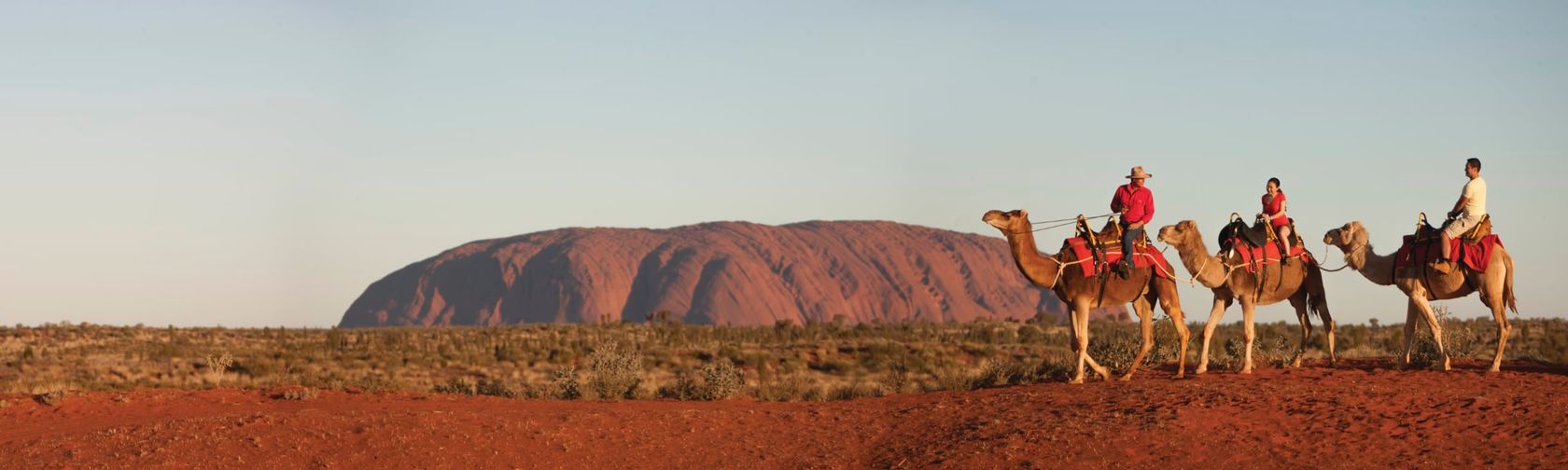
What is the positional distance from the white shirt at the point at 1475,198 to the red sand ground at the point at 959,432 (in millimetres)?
2086

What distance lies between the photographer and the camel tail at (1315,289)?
21.0 meters

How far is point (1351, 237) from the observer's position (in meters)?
20.9

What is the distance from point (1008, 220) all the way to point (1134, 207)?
197 centimetres

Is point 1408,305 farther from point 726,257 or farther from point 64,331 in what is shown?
point 726,257

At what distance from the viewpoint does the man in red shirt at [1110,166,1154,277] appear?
19766 mm

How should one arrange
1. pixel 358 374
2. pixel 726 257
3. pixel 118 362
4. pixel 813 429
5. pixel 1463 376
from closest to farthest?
pixel 813 429, pixel 1463 376, pixel 358 374, pixel 118 362, pixel 726 257

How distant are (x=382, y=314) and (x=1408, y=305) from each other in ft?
451

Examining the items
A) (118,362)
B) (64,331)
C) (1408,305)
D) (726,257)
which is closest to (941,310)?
(726,257)

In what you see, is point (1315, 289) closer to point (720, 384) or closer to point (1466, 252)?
point (1466, 252)

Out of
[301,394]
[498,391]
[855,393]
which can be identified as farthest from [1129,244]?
[301,394]

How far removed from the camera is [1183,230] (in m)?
19.8

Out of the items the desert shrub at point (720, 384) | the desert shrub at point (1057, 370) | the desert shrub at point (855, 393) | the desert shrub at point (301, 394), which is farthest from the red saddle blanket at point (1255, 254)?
the desert shrub at point (301, 394)

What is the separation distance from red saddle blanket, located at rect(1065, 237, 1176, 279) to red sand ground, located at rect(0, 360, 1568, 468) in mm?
1505

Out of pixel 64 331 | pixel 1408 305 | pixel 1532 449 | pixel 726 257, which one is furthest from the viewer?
pixel 726 257
